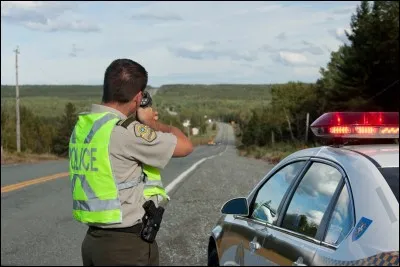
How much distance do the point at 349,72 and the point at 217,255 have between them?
138ft

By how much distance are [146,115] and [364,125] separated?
4.33 ft

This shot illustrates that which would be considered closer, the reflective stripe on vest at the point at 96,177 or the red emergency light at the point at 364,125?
the reflective stripe on vest at the point at 96,177

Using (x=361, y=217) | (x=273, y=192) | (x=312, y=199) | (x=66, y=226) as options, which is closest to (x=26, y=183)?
(x=66, y=226)

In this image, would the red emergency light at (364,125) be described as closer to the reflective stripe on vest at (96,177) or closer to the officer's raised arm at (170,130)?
the officer's raised arm at (170,130)

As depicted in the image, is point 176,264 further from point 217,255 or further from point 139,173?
point 139,173

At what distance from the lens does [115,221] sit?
324cm

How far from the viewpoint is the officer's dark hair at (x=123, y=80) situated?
3.38 meters

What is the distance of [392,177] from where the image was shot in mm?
2713

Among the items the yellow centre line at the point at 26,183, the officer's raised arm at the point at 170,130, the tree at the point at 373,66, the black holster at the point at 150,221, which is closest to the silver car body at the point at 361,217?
the black holster at the point at 150,221

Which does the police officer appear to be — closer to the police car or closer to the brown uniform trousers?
the brown uniform trousers

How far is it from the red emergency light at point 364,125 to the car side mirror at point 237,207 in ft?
3.31

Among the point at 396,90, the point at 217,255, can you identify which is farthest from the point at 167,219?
the point at 396,90

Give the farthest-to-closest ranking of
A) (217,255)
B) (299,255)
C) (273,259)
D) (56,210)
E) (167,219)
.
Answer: (56,210) → (167,219) → (217,255) → (273,259) → (299,255)

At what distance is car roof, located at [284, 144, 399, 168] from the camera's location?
9.39 feet
